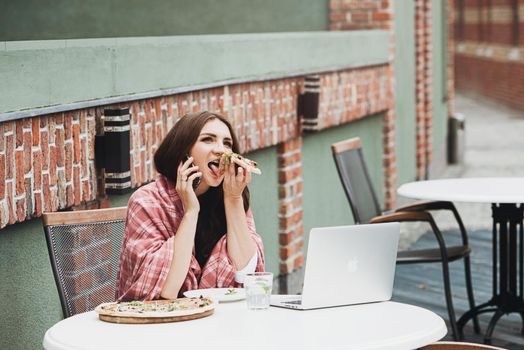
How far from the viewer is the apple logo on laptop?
357cm

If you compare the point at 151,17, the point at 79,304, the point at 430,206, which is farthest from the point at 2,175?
the point at 151,17

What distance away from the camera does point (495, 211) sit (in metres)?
6.50

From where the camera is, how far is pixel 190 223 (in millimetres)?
3924

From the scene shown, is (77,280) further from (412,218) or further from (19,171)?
(412,218)

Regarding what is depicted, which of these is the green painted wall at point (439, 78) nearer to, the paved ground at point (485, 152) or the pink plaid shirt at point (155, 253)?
the paved ground at point (485, 152)

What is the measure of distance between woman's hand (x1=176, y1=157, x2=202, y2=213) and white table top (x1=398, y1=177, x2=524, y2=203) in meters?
2.39

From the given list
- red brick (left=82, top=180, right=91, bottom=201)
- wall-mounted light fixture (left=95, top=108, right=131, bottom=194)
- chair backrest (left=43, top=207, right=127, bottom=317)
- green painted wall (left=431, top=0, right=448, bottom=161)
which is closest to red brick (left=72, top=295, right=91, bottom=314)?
chair backrest (left=43, top=207, right=127, bottom=317)

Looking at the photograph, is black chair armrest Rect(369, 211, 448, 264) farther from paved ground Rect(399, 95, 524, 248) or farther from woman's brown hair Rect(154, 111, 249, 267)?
paved ground Rect(399, 95, 524, 248)

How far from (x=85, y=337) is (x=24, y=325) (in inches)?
51.9

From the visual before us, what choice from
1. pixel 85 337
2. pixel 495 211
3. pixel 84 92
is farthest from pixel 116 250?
pixel 495 211

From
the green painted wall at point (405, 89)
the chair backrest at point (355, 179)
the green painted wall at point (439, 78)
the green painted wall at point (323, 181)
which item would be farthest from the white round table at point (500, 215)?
the green painted wall at point (439, 78)

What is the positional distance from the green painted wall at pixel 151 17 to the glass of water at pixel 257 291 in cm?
444

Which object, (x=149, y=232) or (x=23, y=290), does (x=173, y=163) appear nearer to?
(x=149, y=232)

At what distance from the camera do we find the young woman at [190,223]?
389cm
